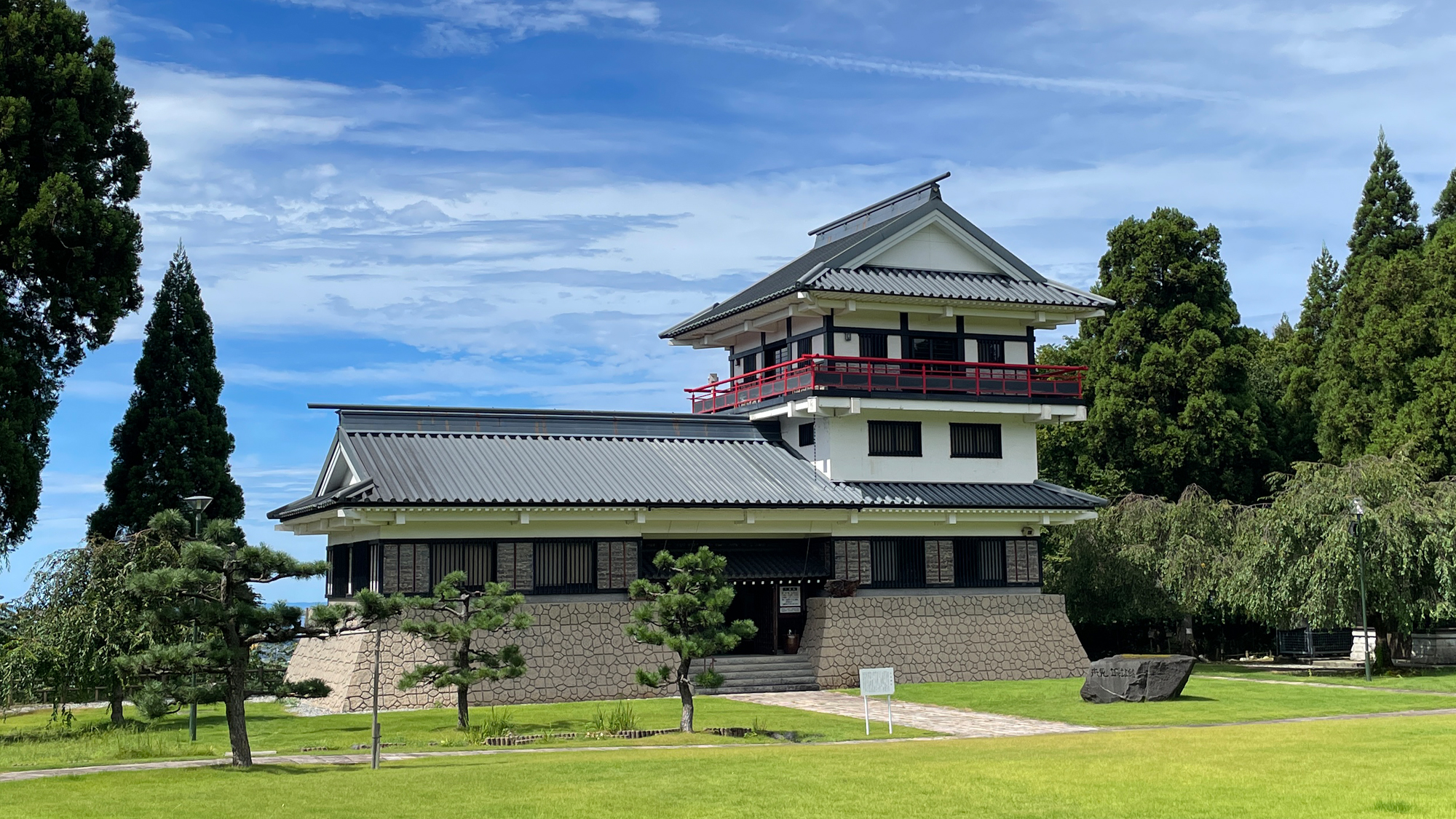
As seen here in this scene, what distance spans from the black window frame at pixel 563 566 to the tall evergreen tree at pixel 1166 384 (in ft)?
81.8

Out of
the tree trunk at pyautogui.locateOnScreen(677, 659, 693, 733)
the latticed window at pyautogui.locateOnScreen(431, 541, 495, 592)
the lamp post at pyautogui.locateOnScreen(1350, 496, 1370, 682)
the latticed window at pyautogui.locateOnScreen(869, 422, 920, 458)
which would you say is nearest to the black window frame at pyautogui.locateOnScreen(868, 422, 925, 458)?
the latticed window at pyautogui.locateOnScreen(869, 422, 920, 458)

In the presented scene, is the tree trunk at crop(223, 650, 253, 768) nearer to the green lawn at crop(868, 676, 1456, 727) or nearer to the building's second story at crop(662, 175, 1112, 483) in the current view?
the green lawn at crop(868, 676, 1456, 727)

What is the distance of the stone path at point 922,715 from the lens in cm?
2583

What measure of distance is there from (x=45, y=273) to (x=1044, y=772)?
27587 millimetres

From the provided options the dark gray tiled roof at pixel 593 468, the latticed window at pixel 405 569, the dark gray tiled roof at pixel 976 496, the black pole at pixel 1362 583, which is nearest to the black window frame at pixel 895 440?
the dark gray tiled roof at pixel 976 496

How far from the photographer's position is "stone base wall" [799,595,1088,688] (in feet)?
119

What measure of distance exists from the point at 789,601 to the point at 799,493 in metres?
3.21

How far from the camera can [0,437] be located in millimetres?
31922

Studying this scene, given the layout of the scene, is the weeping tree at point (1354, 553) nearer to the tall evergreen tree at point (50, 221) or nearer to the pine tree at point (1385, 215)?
the pine tree at point (1385, 215)

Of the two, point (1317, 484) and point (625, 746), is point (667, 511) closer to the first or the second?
point (625, 746)

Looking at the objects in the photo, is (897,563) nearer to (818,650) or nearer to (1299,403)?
(818,650)

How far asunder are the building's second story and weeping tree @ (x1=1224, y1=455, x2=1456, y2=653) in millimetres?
6495

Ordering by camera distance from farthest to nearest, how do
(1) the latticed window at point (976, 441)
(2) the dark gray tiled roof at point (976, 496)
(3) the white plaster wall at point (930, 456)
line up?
(1) the latticed window at point (976, 441), (3) the white plaster wall at point (930, 456), (2) the dark gray tiled roof at point (976, 496)

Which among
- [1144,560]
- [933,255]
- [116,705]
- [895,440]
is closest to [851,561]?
[895,440]
